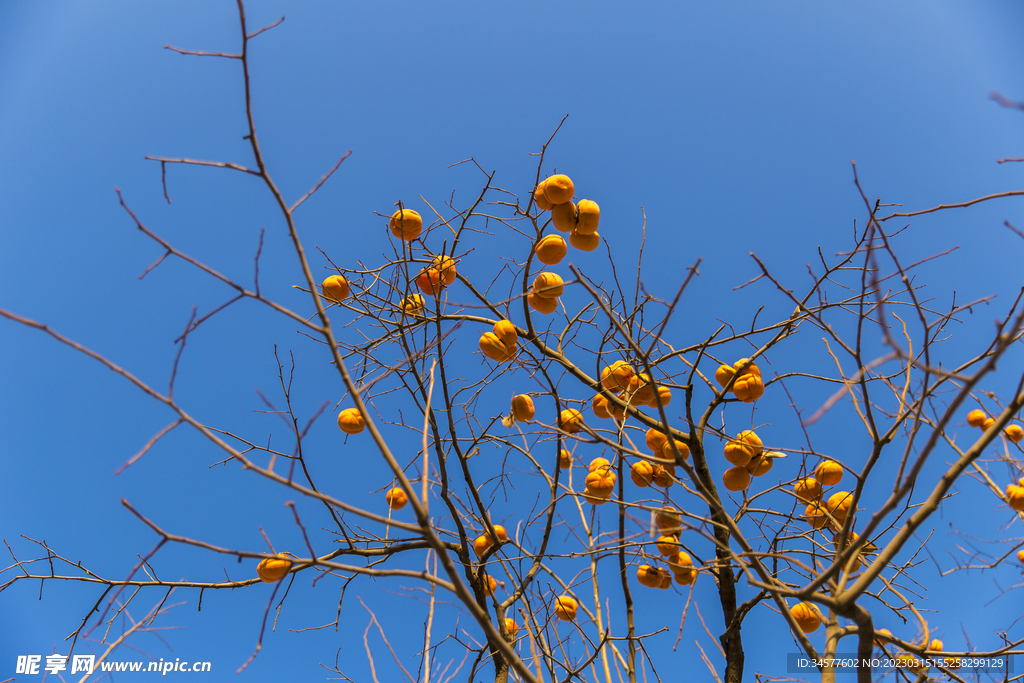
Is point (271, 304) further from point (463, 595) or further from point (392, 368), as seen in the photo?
point (463, 595)

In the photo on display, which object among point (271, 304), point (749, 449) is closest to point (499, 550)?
point (749, 449)

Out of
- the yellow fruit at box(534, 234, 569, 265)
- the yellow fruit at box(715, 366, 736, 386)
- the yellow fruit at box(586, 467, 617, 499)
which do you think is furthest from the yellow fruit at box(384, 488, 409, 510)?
the yellow fruit at box(715, 366, 736, 386)

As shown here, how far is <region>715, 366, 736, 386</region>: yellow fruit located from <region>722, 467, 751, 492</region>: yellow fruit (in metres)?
0.47

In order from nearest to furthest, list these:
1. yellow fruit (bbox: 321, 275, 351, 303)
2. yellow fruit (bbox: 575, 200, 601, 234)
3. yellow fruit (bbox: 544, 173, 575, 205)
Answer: yellow fruit (bbox: 544, 173, 575, 205), yellow fruit (bbox: 575, 200, 601, 234), yellow fruit (bbox: 321, 275, 351, 303)

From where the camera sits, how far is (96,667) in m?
1.44

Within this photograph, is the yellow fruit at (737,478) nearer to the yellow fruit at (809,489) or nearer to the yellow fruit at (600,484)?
the yellow fruit at (809,489)

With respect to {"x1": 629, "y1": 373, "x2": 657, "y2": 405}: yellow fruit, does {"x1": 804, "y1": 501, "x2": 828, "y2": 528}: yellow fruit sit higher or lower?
lower

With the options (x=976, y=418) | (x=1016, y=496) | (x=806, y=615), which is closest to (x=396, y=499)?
(x=806, y=615)

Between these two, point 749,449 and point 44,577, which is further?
point 749,449

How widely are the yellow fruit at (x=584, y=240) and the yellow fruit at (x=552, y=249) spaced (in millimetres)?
75

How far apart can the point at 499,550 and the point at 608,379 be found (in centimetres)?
117

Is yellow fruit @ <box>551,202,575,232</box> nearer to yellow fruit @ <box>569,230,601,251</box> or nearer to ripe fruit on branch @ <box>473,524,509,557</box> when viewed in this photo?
yellow fruit @ <box>569,230,601,251</box>

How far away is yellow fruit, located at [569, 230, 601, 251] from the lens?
275 centimetres

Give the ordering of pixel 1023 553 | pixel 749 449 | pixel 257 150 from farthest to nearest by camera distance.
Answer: pixel 1023 553, pixel 749 449, pixel 257 150
